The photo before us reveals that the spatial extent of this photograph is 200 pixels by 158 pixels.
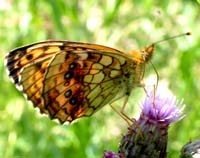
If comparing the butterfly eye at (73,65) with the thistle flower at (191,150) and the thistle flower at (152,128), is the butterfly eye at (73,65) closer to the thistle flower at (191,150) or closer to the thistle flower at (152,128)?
the thistle flower at (152,128)

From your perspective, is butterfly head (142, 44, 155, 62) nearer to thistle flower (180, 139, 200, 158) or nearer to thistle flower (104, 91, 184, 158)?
thistle flower (104, 91, 184, 158)

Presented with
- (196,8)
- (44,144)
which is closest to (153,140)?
(44,144)

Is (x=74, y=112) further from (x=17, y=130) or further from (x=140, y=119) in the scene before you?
(x=17, y=130)

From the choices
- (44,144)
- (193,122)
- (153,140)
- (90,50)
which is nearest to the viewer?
(153,140)

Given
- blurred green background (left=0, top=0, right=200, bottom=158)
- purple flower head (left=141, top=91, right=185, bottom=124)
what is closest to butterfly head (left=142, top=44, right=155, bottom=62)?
purple flower head (left=141, top=91, right=185, bottom=124)

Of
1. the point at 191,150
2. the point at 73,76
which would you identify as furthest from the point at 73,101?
the point at 191,150

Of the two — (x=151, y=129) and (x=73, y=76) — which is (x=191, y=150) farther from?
(x=73, y=76)

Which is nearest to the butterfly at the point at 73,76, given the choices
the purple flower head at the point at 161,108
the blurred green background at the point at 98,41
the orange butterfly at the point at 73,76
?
the orange butterfly at the point at 73,76
